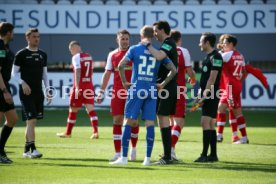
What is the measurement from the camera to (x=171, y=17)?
27.1m

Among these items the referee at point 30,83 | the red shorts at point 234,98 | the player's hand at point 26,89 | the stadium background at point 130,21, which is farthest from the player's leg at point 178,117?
the stadium background at point 130,21

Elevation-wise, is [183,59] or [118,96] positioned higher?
[183,59]

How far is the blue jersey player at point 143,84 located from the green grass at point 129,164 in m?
0.69

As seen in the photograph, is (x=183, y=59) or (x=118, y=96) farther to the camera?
(x=183, y=59)

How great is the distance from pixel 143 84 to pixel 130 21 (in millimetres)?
15319

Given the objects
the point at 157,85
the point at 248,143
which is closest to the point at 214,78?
the point at 157,85

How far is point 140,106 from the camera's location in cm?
1219

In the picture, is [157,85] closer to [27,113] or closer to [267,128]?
[27,113]

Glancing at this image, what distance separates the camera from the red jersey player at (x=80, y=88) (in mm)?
17688

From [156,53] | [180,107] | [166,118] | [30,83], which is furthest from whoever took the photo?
[180,107]

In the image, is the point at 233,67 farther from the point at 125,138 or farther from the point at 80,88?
the point at 125,138

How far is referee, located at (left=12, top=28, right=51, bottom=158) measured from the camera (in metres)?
13.2

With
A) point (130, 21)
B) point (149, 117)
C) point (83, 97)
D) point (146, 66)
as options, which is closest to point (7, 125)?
point (149, 117)

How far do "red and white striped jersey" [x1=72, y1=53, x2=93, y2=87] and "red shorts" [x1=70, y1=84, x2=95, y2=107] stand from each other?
189 millimetres
